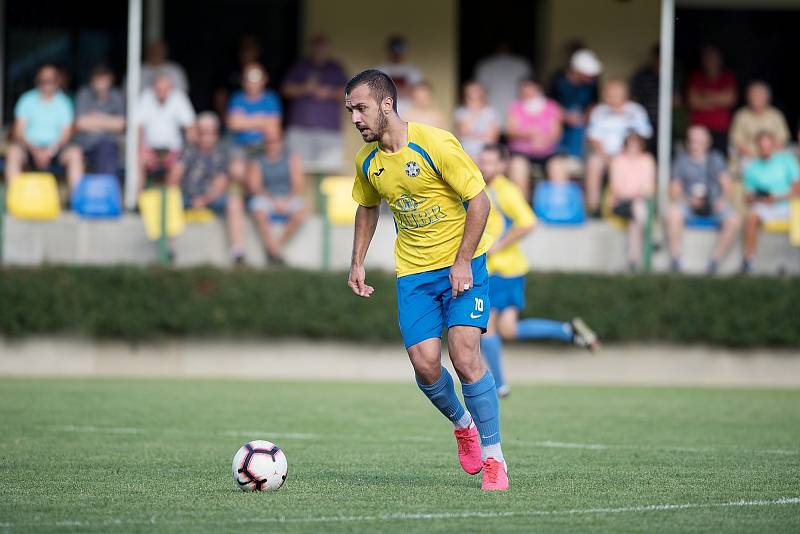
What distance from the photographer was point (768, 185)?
17.8m

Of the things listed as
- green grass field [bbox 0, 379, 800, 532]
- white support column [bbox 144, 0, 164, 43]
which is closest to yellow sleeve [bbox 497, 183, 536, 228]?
green grass field [bbox 0, 379, 800, 532]

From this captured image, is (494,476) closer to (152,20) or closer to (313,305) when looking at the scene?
(313,305)

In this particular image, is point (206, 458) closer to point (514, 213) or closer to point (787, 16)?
point (514, 213)

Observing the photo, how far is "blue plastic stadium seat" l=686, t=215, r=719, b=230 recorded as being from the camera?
58.6 feet

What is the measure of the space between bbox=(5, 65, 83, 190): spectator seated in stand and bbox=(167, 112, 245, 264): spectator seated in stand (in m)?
1.47

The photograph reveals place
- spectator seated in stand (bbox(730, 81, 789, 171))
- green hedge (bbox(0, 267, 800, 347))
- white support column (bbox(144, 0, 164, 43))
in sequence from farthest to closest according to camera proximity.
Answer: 1. white support column (bbox(144, 0, 164, 43))
2. spectator seated in stand (bbox(730, 81, 789, 171))
3. green hedge (bbox(0, 267, 800, 347))

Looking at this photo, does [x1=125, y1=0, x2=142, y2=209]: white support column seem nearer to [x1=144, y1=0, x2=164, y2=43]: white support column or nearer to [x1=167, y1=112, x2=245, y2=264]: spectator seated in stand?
[x1=167, y1=112, x2=245, y2=264]: spectator seated in stand

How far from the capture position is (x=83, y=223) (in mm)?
17281

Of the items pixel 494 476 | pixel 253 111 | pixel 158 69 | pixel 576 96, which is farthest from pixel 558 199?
pixel 494 476

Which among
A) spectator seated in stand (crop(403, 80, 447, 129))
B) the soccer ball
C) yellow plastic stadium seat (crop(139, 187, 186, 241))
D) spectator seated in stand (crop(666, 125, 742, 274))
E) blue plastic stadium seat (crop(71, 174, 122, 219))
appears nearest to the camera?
the soccer ball

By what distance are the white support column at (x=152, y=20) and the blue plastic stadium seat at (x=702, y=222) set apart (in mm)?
8451

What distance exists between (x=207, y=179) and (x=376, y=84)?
A: 10.4 m

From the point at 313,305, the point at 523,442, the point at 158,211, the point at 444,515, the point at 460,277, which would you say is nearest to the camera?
the point at 444,515

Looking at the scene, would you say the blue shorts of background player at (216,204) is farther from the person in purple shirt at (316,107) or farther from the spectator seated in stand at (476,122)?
the spectator seated in stand at (476,122)
